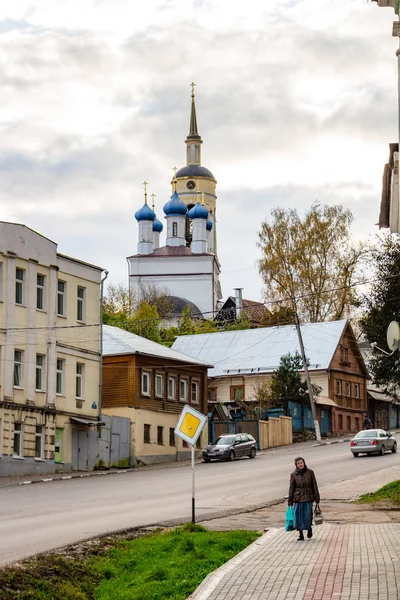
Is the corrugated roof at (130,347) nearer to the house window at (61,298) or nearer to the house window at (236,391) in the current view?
the house window at (61,298)

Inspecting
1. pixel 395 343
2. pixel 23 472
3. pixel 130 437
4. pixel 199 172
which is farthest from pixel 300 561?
pixel 199 172

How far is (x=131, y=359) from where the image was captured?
184 ft

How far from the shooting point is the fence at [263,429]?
61.0 meters

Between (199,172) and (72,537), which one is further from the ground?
(199,172)

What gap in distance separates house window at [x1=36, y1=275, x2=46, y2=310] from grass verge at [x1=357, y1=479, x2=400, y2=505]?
2041cm

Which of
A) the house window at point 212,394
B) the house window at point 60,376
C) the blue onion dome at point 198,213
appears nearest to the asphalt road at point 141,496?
the house window at point 60,376

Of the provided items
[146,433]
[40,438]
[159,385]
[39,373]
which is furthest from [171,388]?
[40,438]

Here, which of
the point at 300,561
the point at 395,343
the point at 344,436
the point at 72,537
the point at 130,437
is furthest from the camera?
the point at 344,436

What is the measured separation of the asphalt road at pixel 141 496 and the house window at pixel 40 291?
26.7 feet

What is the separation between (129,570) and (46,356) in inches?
1242

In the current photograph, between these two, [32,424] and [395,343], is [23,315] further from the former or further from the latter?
[395,343]

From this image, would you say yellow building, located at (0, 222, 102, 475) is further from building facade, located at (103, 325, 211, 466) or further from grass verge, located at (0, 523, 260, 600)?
grass verge, located at (0, 523, 260, 600)

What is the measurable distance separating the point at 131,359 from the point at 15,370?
11.0 m

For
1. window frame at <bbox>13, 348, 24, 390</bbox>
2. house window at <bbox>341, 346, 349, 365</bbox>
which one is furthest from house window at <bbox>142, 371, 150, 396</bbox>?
house window at <bbox>341, 346, 349, 365</bbox>
